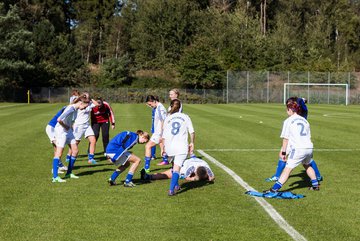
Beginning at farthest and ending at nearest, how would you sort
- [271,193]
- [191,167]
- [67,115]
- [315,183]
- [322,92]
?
[322,92] → [191,167] → [67,115] → [315,183] → [271,193]

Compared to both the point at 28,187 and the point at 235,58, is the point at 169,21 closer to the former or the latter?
the point at 235,58

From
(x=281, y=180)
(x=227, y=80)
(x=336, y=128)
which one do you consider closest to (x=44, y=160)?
(x=281, y=180)

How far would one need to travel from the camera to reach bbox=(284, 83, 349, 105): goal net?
57.2 meters

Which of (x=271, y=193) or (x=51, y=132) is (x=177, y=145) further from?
(x=51, y=132)

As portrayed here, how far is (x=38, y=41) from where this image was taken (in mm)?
69938

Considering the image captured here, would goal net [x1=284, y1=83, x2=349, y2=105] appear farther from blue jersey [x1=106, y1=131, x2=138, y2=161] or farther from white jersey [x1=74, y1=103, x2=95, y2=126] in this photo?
blue jersey [x1=106, y1=131, x2=138, y2=161]

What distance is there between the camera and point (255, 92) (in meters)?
60.0

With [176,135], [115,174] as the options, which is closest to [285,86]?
[115,174]

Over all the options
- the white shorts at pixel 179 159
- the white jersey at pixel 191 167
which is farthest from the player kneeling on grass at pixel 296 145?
the white jersey at pixel 191 167

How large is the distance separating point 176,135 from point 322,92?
169 feet

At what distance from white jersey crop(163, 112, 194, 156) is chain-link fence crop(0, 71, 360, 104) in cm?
4963

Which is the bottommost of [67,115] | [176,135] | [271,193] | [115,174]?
[271,193]

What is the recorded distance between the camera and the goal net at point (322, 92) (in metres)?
57.2

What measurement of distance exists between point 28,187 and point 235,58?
6313 cm
